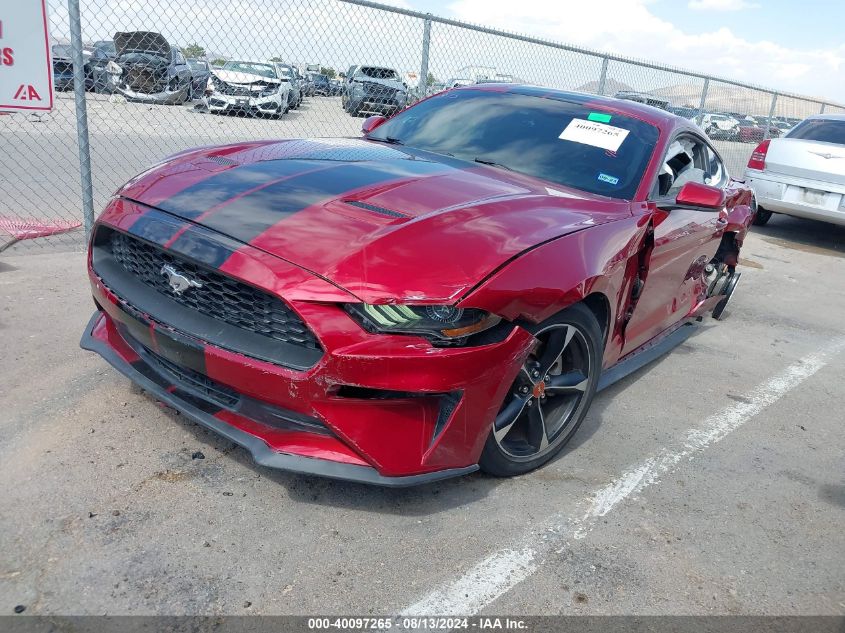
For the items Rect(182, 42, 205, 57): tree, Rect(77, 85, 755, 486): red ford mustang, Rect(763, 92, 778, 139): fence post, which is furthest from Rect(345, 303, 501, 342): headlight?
Rect(763, 92, 778, 139): fence post

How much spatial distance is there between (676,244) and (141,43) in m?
4.98

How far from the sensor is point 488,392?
94.0 inches

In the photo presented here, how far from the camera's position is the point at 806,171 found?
8.59 meters

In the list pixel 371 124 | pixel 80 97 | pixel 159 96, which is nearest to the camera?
pixel 371 124

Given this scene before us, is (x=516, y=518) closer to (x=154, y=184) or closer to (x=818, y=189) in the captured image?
(x=154, y=184)

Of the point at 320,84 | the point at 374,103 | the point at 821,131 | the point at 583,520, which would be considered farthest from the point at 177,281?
the point at 821,131

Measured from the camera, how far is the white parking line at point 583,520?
2.16 m

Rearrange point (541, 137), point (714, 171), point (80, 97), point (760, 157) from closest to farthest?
point (541, 137) → point (714, 171) → point (80, 97) → point (760, 157)

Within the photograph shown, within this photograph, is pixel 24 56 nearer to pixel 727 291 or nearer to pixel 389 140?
pixel 389 140

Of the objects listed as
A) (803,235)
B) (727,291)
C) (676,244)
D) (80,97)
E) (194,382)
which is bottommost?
(803,235)

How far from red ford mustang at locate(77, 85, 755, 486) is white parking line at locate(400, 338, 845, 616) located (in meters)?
0.31

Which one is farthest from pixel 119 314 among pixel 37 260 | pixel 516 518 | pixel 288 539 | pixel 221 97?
pixel 221 97

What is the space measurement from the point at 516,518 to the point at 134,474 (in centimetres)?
145

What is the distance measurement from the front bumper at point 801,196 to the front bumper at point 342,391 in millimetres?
7673
